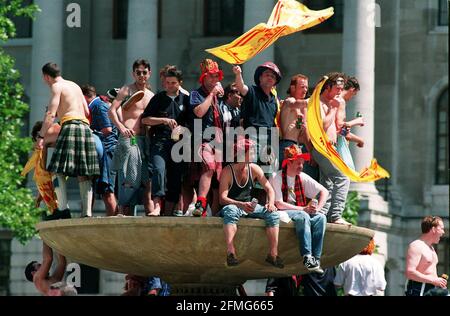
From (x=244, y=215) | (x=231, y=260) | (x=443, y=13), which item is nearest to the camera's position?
(x=231, y=260)

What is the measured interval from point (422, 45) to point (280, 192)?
141 feet

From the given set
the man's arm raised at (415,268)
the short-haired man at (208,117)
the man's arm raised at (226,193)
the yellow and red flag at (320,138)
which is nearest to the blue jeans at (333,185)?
the yellow and red flag at (320,138)

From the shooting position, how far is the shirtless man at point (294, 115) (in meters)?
28.9

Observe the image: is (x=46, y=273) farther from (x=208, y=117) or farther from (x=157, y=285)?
(x=208, y=117)

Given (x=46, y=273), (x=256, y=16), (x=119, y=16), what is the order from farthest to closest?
(x=119, y=16), (x=256, y=16), (x=46, y=273)

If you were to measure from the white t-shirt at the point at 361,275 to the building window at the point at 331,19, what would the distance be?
39433 mm

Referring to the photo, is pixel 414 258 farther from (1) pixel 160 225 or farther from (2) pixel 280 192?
(1) pixel 160 225

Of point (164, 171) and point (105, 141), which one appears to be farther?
point (105, 141)

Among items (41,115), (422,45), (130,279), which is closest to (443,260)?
(422,45)

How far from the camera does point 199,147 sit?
92.7ft

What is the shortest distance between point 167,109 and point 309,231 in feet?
9.00

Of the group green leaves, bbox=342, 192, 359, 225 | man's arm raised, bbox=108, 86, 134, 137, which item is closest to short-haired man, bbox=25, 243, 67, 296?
man's arm raised, bbox=108, 86, 134, 137

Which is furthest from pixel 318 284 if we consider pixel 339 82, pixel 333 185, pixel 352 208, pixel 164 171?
pixel 352 208

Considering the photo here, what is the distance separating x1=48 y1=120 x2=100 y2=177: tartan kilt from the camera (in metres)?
28.7
